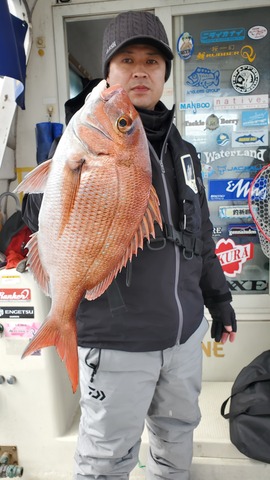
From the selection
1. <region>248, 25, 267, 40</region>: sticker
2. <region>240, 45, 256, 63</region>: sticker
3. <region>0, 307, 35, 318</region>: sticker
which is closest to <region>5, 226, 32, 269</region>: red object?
<region>0, 307, 35, 318</region>: sticker

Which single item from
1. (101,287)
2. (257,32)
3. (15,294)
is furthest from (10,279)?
(257,32)

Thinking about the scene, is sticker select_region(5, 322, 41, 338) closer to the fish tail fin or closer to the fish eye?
the fish tail fin

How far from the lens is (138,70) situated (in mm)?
1580

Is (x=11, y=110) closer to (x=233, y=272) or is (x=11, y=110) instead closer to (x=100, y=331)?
(x=100, y=331)

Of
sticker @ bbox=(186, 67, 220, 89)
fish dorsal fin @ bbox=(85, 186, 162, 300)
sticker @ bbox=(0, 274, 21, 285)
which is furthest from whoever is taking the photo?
sticker @ bbox=(186, 67, 220, 89)

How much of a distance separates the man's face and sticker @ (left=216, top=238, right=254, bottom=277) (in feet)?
6.76

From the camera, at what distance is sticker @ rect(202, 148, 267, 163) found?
129 inches

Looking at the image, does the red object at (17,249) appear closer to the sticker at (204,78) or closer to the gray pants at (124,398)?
the gray pants at (124,398)

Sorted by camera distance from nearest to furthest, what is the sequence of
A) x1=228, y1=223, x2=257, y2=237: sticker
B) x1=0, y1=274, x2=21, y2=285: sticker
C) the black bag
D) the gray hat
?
the gray hat → the black bag → x1=0, y1=274, x2=21, y2=285: sticker → x1=228, y1=223, x2=257, y2=237: sticker

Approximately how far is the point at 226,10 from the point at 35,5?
1.58 m

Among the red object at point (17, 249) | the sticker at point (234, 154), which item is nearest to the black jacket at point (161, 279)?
the red object at point (17, 249)

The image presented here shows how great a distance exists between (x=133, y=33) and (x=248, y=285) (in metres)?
2.51

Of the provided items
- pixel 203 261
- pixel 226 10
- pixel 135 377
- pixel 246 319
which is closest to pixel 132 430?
pixel 135 377

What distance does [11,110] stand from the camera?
251 centimetres
